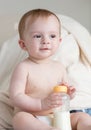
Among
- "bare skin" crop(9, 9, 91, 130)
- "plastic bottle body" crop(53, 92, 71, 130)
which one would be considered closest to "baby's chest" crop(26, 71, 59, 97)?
"bare skin" crop(9, 9, 91, 130)

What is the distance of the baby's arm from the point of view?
109 centimetres

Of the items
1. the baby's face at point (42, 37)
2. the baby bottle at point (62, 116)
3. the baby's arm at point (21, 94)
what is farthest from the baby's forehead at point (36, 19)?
the baby bottle at point (62, 116)

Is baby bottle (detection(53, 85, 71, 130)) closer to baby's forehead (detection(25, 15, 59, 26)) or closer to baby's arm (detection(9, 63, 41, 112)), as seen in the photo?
baby's arm (detection(9, 63, 41, 112))

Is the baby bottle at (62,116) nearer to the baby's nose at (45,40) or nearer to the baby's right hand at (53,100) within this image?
the baby's right hand at (53,100)

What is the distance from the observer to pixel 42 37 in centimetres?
114

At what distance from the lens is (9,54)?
57.8 inches

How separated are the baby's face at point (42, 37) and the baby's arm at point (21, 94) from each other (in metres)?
0.07

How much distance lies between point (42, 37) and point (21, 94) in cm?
21

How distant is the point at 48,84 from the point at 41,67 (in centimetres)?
7

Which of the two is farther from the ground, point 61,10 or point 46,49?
point 61,10

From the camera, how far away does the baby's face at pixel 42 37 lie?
1.14 m

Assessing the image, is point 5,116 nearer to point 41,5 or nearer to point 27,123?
point 27,123

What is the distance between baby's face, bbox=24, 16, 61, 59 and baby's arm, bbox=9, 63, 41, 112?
7cm

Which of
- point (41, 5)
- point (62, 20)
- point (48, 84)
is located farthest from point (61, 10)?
point (48, 84)
